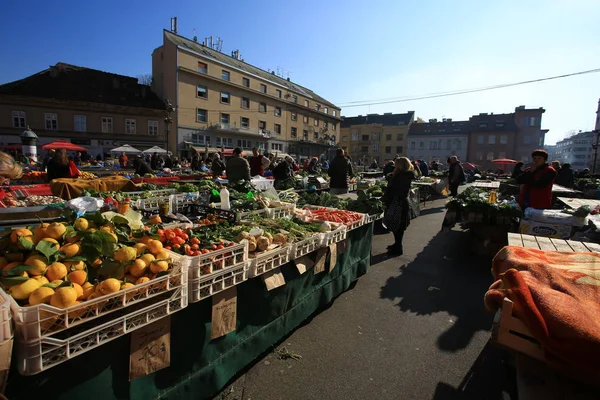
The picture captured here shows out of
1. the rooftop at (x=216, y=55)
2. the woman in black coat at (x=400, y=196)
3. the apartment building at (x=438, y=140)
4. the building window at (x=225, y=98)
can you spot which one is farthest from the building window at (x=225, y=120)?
the apartment building at (x=438, y=140)

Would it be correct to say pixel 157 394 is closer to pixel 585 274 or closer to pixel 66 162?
pixel 585 274

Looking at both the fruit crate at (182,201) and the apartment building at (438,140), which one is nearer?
the fruit crate at (182,201)

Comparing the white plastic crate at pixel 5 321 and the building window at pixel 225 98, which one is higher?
the building window at pixel 225 98

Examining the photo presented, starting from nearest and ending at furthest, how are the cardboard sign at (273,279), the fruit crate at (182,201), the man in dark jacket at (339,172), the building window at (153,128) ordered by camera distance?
the cardboard sign at (273,279), the fruit crate at (182,201), the man in dark jacket at (339,172), the building window at (153,128)

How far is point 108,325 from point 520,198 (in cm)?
707

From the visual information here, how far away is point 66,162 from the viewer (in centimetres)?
752

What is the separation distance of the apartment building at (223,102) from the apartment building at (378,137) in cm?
1596

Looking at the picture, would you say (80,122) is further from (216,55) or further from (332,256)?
(332,256)

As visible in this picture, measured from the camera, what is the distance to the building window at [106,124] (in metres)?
28.3

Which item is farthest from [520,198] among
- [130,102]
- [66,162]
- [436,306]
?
[130,102]

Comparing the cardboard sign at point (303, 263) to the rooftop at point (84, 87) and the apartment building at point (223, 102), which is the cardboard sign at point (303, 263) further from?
the rooftop at point (84, 87)

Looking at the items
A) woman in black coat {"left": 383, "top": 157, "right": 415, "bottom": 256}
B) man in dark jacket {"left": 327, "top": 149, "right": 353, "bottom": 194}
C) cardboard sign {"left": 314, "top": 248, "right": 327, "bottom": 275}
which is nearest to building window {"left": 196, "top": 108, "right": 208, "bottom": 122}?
man in dark jacket {"left": 327, "top": 149, "right": 353, "bottom": 194}

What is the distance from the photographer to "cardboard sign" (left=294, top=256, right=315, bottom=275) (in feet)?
10.2

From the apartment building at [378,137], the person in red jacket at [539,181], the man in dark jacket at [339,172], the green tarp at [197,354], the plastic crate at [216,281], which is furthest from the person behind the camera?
the apartment building at [378,137]
